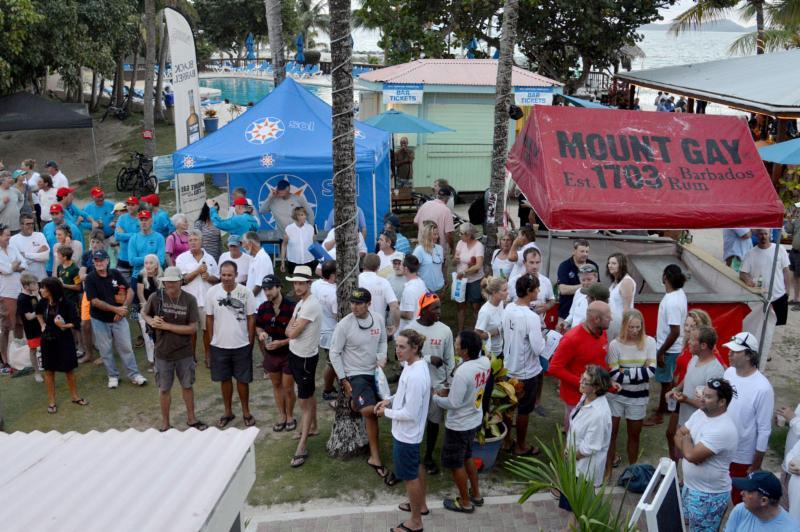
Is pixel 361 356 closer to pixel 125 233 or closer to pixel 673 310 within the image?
pixel 673 310

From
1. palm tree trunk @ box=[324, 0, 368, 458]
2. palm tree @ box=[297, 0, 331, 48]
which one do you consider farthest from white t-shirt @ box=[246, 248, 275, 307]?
palm tree @ box=[297, 0, 331, 48]

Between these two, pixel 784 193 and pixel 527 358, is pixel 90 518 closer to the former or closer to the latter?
pixel 527 358

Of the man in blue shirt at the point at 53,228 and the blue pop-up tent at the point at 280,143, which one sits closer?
the man in blue shirt at the point at 53,228

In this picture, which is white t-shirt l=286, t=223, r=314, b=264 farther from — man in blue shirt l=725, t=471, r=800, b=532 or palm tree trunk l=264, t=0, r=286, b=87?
man in blue shirt l=725, t=471, r=800, b=532

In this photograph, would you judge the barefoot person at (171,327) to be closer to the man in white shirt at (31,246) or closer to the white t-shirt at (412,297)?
the white t-shirt at (412,297)

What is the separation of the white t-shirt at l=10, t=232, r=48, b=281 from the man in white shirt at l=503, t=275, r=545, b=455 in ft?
18.8

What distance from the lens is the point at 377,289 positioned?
305 inches

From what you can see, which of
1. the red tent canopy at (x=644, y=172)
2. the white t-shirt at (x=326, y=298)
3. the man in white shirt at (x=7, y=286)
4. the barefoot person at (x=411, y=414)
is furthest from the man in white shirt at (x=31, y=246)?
the red tent canopy at (x=644, y=172)

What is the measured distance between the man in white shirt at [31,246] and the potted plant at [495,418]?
19.9 ft

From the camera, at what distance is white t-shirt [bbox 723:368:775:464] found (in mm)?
5512

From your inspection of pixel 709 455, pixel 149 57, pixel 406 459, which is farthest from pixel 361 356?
pixel 149 57

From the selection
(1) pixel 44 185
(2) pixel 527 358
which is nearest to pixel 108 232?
(1) pixel 44 185

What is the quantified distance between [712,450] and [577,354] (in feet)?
4.89

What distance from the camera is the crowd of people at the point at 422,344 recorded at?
5.54m
